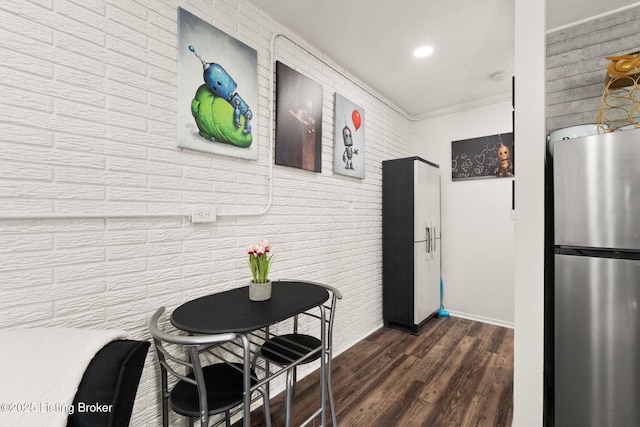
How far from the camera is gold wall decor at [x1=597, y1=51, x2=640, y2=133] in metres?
1.67

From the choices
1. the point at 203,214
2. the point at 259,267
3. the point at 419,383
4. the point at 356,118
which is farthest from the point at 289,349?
the point at 356,118

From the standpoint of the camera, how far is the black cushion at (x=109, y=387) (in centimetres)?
72

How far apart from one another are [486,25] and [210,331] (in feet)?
8.67

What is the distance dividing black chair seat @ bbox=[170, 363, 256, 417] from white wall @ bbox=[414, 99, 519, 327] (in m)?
3.07

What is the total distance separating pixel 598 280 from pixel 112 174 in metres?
2.38

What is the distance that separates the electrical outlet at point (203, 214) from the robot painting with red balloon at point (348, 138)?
1.27m

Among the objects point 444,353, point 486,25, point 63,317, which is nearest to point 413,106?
point 486,25

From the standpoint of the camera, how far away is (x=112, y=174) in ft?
4.16

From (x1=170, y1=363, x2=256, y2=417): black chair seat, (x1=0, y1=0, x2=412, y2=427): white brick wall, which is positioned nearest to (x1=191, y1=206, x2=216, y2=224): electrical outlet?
(x1=0, y1=0, x2=412, y2=427): white brick wall

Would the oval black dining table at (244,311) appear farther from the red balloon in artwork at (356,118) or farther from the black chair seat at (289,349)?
the red balloon in artwork at (356,118)

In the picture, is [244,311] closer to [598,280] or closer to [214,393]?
[214,393]

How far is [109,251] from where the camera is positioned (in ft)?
4.13

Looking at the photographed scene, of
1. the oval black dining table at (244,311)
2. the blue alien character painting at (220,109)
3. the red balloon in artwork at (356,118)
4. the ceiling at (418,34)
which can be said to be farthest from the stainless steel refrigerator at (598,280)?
the blue alien character painting at (220,109)

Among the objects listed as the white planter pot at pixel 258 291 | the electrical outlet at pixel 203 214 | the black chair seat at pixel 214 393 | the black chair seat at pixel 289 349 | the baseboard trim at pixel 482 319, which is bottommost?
the baseboard trim at pixel 482 319
